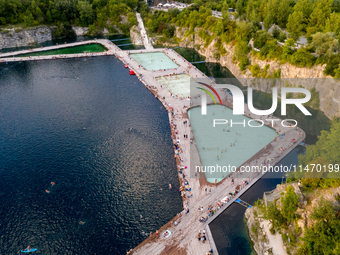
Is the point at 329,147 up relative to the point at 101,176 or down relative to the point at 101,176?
up

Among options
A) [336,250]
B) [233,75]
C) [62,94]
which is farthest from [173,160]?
[233,75]

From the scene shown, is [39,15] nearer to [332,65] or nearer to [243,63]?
[243,63]

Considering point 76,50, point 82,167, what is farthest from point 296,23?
point 76,50

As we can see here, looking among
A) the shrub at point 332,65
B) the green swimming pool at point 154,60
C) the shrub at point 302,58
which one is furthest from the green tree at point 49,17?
the shrub at point 332,65

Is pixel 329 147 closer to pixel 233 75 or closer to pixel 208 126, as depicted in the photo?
pixel 208 126

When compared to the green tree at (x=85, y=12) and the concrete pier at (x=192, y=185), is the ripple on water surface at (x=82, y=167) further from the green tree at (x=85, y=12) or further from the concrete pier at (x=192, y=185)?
the green tree at (x=85, y=12)
